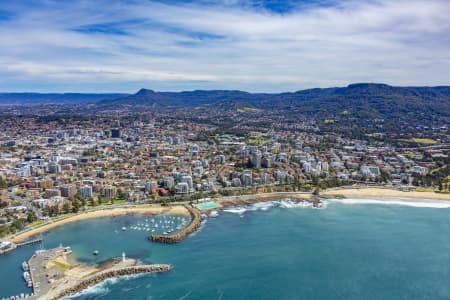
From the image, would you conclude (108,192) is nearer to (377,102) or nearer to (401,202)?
(401,202)

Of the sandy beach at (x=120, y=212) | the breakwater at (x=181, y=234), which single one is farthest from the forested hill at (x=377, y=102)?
the breakwater at (x=181, y=234)

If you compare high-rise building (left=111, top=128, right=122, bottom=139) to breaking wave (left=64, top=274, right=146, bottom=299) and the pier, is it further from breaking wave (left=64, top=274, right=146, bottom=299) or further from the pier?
breaking wave (left=64, top=274, right=146, bottom=299)

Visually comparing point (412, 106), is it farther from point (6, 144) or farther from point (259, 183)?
point (6, 144)

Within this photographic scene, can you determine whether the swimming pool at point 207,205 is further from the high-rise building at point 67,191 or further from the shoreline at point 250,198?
the high-rise building at point 67,191

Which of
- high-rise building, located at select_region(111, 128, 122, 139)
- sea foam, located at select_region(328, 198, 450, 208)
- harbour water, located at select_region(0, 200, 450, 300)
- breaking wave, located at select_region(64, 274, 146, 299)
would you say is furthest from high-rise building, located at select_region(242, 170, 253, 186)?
high-rise building, located at select_region(111, 128, 122, 139)

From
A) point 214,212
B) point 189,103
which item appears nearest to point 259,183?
point 214,212

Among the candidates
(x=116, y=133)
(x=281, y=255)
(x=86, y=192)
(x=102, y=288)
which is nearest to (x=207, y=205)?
(x=281, y=255)
